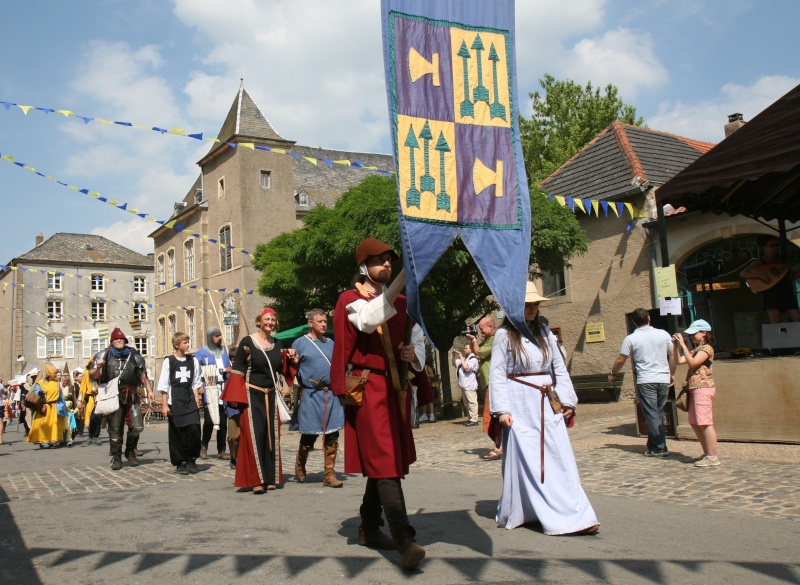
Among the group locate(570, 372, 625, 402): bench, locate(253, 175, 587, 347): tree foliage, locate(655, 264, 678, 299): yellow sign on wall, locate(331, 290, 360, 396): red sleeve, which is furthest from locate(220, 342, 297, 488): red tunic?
locate(570, 372, 625, 402): bench

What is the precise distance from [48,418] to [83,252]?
177 feet

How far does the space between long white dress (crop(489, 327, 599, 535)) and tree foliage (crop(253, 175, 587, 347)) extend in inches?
484

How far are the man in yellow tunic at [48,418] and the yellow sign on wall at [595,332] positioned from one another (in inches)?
563

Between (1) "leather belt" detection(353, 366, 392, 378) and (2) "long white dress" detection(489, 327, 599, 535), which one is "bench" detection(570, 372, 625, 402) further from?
(1) "leather belt" detection(353, 366, 392, 378)

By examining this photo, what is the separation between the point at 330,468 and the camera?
8.27 meters

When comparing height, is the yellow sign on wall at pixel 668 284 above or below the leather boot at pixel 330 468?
above

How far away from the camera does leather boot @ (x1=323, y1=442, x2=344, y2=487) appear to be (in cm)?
816

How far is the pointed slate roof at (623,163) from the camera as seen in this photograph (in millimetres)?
22000

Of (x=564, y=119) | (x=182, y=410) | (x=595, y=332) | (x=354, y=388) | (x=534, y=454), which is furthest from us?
(x=564, y=119)

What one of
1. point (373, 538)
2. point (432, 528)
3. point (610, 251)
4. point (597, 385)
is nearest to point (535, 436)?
point (432, 528)

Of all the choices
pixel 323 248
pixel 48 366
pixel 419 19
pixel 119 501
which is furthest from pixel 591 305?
pixel 419 19

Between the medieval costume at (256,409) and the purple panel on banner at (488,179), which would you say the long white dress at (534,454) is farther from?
the medieval costume at (256,409)

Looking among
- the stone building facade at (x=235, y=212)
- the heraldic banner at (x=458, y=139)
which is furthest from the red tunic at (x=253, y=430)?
the stone building facade at (x=235, y=212)

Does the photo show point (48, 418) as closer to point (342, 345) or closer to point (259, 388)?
point (259, 388)
